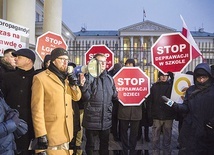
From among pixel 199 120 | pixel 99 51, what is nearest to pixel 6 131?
pixel 199 120

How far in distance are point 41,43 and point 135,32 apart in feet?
212

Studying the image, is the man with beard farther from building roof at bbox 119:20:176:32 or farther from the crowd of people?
building roof at bbox 119:20:176:32

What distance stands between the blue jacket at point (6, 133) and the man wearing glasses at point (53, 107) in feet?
1.42

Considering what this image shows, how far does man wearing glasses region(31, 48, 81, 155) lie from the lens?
3.91 m

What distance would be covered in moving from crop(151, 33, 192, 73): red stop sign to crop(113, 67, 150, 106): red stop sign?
511mm

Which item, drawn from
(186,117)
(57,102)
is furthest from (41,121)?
(186,117)

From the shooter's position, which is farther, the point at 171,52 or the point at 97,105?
the point at 171,52

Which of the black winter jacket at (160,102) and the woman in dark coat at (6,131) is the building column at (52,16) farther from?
the woman in dark coat at (6,131)

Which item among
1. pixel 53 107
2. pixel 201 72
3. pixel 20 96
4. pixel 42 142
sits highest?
pixel 201 72

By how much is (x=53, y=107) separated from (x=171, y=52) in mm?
3108

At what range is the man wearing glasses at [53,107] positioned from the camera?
3914 millimetres

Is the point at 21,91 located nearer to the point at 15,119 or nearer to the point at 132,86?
the point at 15,119

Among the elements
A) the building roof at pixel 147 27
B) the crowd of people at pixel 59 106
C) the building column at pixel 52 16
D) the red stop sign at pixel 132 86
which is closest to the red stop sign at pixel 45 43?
the crowd of people at pixel 59 106

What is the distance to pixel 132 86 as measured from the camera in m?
6.39
